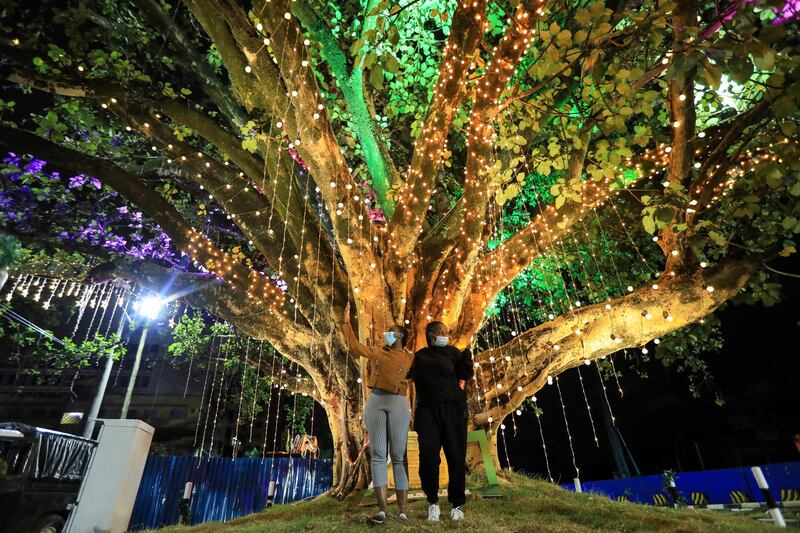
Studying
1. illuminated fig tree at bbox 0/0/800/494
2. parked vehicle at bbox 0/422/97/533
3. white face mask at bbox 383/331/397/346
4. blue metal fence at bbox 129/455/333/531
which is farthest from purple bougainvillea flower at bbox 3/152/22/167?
white face mask at bbox 383/331/397/346

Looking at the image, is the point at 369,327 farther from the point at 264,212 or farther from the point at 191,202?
the point at 191,202

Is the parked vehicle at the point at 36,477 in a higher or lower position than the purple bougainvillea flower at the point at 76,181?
lower

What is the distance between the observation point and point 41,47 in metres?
5.99

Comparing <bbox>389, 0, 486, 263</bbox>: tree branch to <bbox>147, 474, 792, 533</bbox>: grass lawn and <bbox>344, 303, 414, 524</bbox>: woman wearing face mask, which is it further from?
<bbox>147, 474, 792, 533</bbox>: grass lawn

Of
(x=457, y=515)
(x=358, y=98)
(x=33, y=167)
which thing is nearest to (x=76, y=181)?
(x=33, y=167)

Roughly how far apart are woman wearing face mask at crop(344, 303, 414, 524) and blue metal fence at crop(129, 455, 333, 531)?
8.32 metres

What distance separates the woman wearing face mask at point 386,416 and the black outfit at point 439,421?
0.15 meters

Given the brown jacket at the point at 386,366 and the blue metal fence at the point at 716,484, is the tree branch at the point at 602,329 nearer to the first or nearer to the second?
the brown jacket at the point at 386,366

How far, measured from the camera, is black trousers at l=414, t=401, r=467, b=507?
10.4ft

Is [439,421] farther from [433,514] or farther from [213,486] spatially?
[213,486]

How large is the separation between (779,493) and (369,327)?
37.6 ft

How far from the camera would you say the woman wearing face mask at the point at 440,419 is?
318 centimetres


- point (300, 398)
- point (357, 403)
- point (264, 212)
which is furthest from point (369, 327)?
point (300, 398)

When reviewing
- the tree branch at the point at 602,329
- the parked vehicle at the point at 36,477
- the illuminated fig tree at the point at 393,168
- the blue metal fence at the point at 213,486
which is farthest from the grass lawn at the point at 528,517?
the blue metal fence at the point at 213,486
